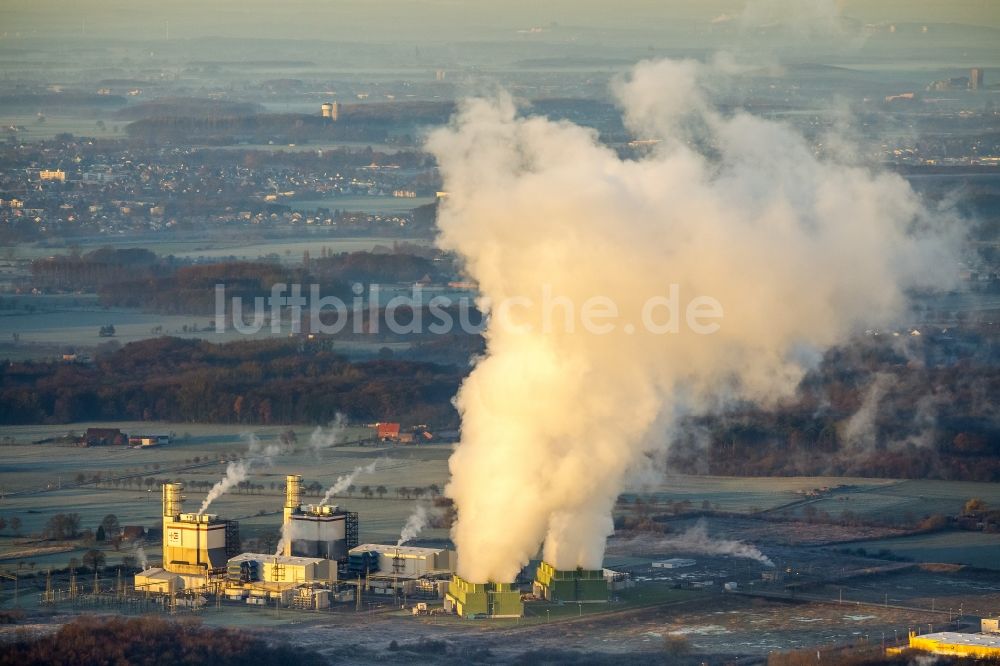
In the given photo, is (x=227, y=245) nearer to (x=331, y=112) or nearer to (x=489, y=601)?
(x=331, y=112)

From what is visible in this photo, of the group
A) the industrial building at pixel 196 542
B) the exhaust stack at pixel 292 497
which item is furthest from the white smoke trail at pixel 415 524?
the industrial building at pixel 196 542

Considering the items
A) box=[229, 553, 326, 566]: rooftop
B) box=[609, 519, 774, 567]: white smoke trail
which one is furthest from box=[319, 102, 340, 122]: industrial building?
box=[229, 553, 326, 566]: rooftop

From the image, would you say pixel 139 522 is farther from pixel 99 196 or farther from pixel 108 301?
pixel 99 196

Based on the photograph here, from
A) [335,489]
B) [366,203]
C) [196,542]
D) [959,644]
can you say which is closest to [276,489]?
[335,489]

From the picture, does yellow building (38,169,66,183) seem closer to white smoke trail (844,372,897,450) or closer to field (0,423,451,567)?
field (0,423,451,567)

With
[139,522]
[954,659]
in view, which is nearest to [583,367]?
[954,659]

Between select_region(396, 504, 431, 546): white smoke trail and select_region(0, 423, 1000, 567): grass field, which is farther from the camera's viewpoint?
select_region(0, 423, 1000, 567): grass field
